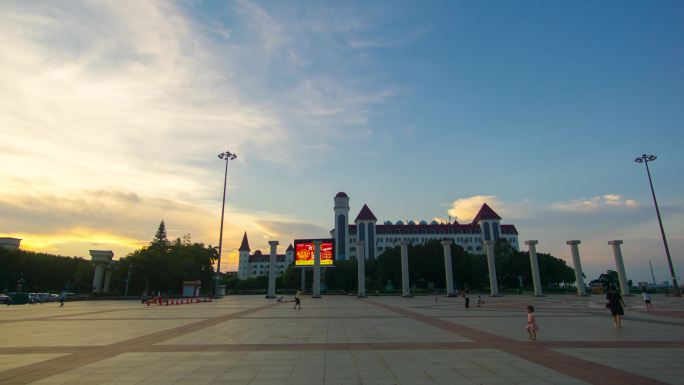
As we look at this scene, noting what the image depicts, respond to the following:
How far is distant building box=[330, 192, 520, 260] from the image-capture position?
144250 millimetres

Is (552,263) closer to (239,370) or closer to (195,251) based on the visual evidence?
(195,251)

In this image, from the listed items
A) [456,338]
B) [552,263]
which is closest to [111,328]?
[456,338]

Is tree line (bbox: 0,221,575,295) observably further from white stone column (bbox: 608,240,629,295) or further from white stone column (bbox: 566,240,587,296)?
white stone column (bbox: 608,240,629,295)

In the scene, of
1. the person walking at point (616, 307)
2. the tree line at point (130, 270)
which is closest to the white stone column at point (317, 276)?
the tree line at point (130, 270)

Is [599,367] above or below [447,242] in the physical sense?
below

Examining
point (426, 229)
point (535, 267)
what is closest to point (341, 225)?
point (426, 229)

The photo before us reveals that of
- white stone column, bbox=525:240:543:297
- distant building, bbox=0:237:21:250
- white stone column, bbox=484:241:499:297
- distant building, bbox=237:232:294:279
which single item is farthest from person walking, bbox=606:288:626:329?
distant building, bbox=237:232:294:279

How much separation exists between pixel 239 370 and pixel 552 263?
344ft

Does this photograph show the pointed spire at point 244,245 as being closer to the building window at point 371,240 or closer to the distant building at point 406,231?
the distant building at point 406,231

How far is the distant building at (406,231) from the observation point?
144m

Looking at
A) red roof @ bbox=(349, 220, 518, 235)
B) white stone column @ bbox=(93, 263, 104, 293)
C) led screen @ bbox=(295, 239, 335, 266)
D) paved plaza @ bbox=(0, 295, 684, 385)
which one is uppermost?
red roof @ bbox=(349, 220, 518, 235)

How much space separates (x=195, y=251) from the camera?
80750 mm

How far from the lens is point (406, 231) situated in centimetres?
15675

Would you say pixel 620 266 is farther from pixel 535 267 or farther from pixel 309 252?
pixel 309 252
